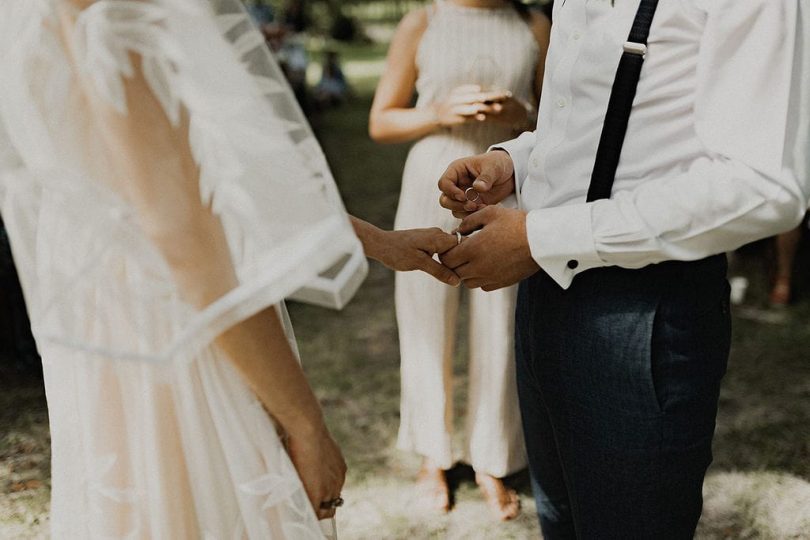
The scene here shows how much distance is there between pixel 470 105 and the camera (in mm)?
2342

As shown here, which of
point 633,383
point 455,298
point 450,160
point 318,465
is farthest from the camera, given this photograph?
point 455,298

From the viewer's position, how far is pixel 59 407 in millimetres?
1188

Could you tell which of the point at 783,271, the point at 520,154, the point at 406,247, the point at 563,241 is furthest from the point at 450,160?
the point at 783,271

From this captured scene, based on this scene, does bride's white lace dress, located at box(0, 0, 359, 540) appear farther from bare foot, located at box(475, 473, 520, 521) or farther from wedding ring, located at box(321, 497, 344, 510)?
bare foot, located at box(475, 473, 520, 521)

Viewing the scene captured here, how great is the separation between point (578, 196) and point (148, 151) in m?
0.72

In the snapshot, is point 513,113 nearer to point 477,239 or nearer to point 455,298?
point 455,298

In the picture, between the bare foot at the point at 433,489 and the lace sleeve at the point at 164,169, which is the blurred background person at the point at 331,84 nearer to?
the bare foot at the point at 433,489

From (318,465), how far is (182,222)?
418 millimetres

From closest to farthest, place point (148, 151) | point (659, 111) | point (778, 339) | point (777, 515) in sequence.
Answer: point (148, 151) < point (659, 111) < point (777, 515) < point (778, 339)

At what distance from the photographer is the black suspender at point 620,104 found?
119cm

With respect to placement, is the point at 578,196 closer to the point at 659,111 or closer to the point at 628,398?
the point at 659,111

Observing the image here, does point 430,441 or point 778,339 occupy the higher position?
point 430,441

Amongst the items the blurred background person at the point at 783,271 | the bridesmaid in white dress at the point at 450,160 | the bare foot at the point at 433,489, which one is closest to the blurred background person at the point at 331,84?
the blurred background person at the point at 783,271

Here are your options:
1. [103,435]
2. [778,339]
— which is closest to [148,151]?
[103,435]
